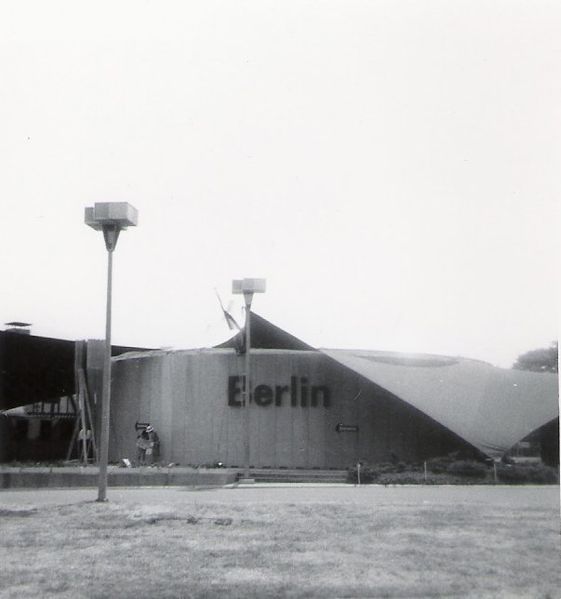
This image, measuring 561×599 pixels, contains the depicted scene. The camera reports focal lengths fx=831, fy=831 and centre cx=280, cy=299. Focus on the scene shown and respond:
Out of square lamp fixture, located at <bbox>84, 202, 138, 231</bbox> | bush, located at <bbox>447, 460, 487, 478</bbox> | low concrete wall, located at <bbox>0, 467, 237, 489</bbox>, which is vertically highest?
square lamp fixture, located at <bbox>84, 202, 138, 231</bbox>

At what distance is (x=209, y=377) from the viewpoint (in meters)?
26.8

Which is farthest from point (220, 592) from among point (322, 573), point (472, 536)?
point (472, 536)

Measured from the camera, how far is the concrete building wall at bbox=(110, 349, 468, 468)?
1005 inches

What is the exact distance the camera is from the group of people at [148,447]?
25.9m

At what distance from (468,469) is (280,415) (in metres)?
7.17

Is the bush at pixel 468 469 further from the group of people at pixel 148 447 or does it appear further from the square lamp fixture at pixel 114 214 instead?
the square lamp fixture at pixel 114 214

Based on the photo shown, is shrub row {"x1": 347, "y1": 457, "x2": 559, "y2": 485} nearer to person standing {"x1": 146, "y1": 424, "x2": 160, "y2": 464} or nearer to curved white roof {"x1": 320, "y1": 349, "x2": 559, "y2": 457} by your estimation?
curved white roof {"x1": 320, "y1": 349, "x2": 559, "y2": 457}

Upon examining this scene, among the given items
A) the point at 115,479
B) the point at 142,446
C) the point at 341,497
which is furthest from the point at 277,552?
the point at 142,446

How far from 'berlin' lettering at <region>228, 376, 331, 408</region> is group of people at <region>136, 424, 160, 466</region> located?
2683mm

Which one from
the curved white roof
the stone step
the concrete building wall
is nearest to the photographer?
the stone step

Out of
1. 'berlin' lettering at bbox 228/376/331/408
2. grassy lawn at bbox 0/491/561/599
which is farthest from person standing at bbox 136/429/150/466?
grassy lawn at bbox 0/491/561/599

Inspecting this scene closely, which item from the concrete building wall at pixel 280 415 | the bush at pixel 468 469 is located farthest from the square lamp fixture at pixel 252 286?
the bush at pixel 468 469

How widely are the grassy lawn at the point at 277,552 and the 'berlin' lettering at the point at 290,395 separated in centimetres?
1471

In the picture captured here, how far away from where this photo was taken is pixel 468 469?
20625mm
